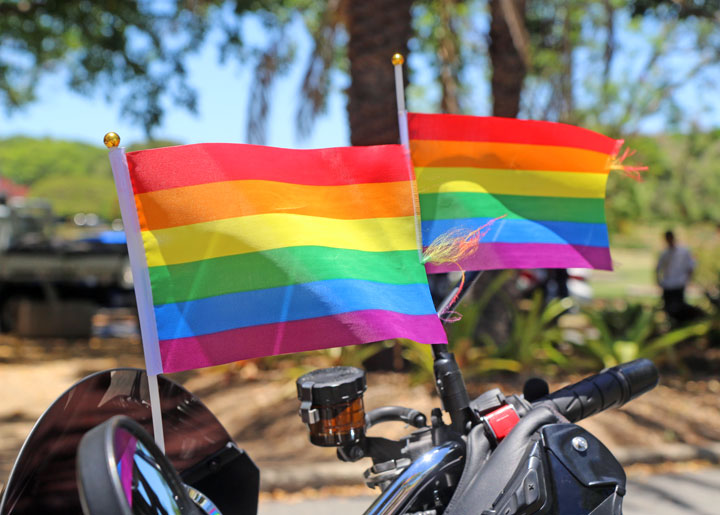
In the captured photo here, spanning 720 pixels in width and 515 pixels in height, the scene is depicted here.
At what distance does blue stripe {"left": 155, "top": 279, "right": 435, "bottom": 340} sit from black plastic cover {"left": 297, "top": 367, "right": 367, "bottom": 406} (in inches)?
6.4

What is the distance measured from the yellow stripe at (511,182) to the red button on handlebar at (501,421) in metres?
0.73

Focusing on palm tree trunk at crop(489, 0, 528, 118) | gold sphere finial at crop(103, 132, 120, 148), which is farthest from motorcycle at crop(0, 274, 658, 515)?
palm tree trunk at crop(489, 0, 528, 118)

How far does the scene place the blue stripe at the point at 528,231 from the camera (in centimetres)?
196

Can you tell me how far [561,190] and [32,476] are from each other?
174 centimetres

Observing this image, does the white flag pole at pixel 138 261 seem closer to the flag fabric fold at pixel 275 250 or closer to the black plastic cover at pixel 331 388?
the flag fabric fold at pixel 275 250

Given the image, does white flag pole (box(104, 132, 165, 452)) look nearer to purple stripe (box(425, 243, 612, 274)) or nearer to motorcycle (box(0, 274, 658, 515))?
motorcycle (box(0, 274, 658, 515))

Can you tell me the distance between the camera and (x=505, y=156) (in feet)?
7.14

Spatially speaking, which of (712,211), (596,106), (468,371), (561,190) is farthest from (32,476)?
(712,211)

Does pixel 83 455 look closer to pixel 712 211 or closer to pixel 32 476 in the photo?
pixel 32 476

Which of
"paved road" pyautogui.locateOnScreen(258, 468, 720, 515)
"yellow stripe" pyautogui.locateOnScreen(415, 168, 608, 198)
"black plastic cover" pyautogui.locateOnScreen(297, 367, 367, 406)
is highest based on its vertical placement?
"yellow stripe" pyautogui.locateOnScreen(415, 168, 608, 198)

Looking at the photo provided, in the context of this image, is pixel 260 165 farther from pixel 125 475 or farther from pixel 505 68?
pixel 505 68

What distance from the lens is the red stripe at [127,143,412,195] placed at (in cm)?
168

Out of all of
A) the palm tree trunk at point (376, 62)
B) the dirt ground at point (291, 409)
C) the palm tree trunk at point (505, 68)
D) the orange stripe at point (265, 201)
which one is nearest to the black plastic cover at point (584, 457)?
the orange stripe at point (265, 201)

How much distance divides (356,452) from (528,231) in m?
0.88
